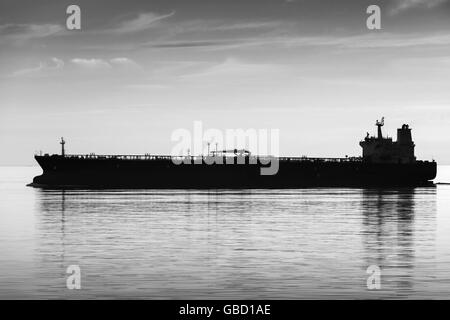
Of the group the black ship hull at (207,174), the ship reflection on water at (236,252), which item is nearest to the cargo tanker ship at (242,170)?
the black ship hull at (207,174)

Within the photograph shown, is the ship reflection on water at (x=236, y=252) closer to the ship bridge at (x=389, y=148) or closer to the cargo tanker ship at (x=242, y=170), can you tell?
the cargo tanker ship at (x=242, y=170)

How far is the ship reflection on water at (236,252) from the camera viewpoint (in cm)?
2233

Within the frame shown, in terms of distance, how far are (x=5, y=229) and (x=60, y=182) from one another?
A: 66030 mm

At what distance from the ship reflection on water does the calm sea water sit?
0.12 feet

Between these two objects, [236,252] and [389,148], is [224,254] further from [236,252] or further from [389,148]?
[389,148]

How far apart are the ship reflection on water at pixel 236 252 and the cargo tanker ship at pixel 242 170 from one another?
50.2 meters

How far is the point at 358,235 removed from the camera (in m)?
38.7

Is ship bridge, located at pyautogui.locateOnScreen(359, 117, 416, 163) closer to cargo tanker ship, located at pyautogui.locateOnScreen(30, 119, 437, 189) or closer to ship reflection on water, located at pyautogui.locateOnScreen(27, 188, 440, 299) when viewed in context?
cargo tanker ship, located at pyautogui.locateOnScreen(30, 119, 437, 189)

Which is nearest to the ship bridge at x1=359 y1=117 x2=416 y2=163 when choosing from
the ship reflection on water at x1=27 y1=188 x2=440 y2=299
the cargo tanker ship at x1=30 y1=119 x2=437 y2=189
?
the cargo tanker ship at x1=30 y1=119 x2=437 y2=189

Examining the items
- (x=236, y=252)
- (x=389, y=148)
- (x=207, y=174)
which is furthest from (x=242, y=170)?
(x=236, y=252)

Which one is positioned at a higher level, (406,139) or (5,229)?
(406,139)
